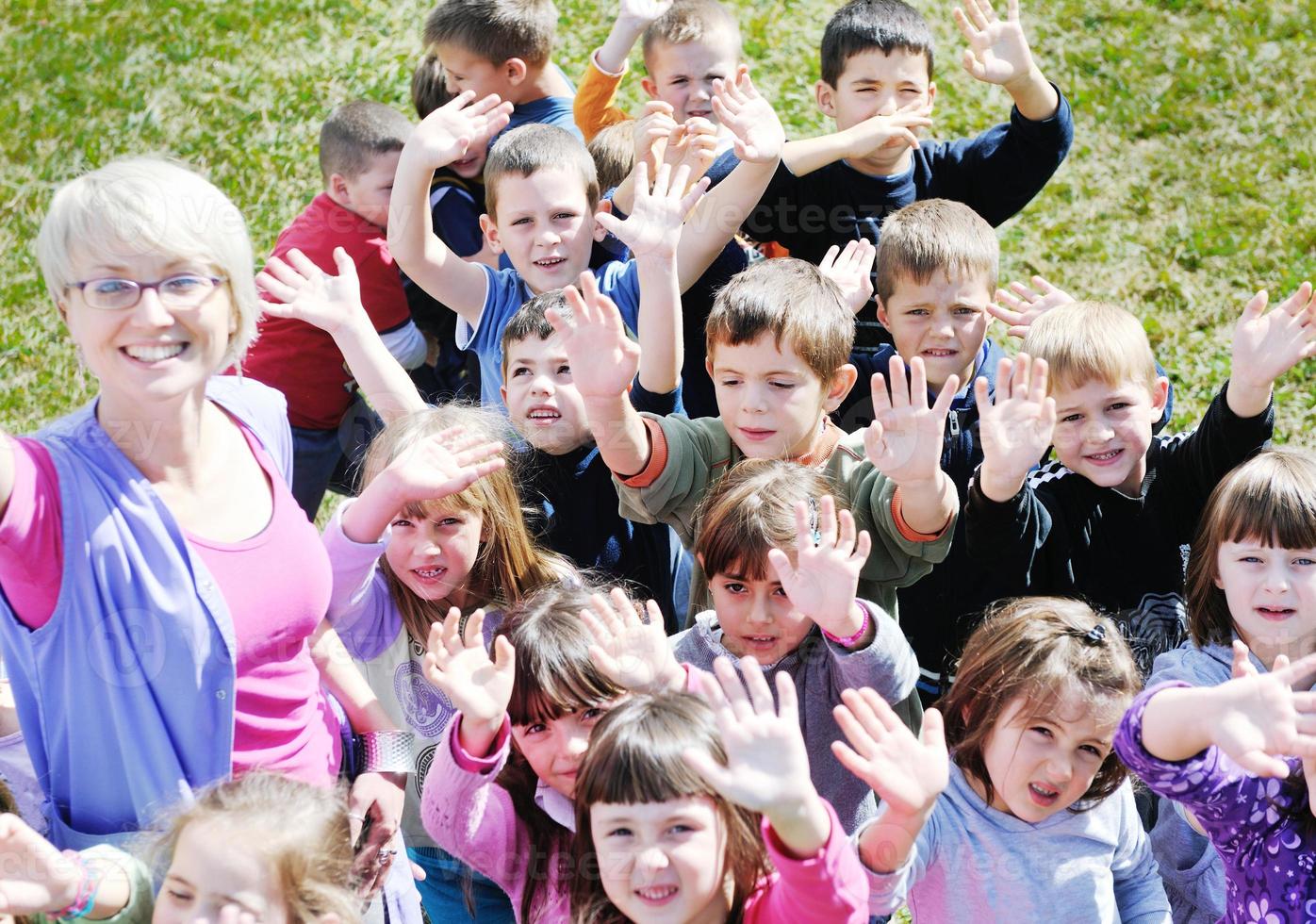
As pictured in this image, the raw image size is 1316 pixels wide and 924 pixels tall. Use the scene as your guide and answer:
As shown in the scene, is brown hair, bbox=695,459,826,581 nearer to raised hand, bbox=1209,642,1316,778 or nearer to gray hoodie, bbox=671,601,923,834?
gray hoodie, bbox=671,601,923,834

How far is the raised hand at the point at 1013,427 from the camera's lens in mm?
2945

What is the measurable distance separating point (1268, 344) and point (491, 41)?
3.02m

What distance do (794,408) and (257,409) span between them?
135 cm

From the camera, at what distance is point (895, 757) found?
229 centimetres

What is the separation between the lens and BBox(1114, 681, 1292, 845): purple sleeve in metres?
2.24

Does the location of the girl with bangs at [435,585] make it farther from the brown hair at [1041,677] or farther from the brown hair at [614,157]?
the brown hair at [614,157]

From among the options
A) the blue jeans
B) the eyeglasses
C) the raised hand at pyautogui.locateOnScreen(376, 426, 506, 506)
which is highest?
the eyeglasses

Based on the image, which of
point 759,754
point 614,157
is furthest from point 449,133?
point 759,754

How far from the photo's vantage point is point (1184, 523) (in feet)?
11.2

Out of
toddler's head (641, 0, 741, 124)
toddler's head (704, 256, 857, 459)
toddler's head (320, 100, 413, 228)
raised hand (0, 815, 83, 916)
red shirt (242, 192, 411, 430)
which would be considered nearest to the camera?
raised hand (0, 815, 83, 916)

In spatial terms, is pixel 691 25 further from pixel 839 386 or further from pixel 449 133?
pixel 839 386

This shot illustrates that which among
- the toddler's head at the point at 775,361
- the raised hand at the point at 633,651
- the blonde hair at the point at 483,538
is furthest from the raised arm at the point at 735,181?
the raised hand at the point at 633,651

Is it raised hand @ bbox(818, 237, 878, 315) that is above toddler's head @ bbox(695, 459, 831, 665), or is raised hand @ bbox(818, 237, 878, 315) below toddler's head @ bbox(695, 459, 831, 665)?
above

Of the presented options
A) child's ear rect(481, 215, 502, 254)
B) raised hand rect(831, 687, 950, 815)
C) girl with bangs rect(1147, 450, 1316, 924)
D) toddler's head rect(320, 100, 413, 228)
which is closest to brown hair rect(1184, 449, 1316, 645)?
girl with bangs rect(1147, 450, 1316, 924)
